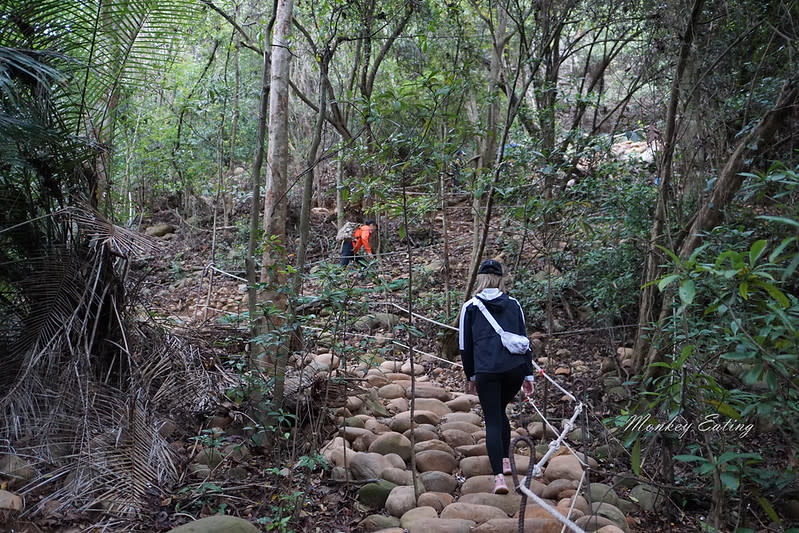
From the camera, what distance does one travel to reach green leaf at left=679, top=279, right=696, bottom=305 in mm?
2103

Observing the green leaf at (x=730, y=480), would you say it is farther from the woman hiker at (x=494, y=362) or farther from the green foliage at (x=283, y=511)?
the green foliage at (x=283, y=511)

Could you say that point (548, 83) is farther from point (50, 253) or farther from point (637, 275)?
point (50, 253)

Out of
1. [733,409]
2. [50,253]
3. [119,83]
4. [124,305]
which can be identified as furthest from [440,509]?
[119,83]

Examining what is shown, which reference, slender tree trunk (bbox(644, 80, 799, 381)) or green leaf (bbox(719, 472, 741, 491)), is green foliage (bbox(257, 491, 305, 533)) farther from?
slender tree trunk (bbox(644, 80, 799, 381))

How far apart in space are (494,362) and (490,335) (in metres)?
0.18

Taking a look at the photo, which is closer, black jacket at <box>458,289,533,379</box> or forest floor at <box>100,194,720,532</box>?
forest floor at <box>100,194,720,532</box>

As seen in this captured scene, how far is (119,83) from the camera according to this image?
15.7 feet

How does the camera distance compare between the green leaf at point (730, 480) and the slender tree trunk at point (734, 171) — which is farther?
the slender tree trunk at point (734, 171)

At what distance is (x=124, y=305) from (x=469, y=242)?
8213mm

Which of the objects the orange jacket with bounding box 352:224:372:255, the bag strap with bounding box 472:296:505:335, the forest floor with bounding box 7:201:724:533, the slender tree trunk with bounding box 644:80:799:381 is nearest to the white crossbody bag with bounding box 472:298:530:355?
the bag strap with bounding box 472:296:505:335

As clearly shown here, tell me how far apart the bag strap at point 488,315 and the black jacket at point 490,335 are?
0.08 ft

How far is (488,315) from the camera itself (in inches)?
161

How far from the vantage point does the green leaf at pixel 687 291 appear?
210 centimetres

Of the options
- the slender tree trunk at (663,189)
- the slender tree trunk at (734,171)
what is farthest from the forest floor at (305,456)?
the slender tree trunk at (734,171)
